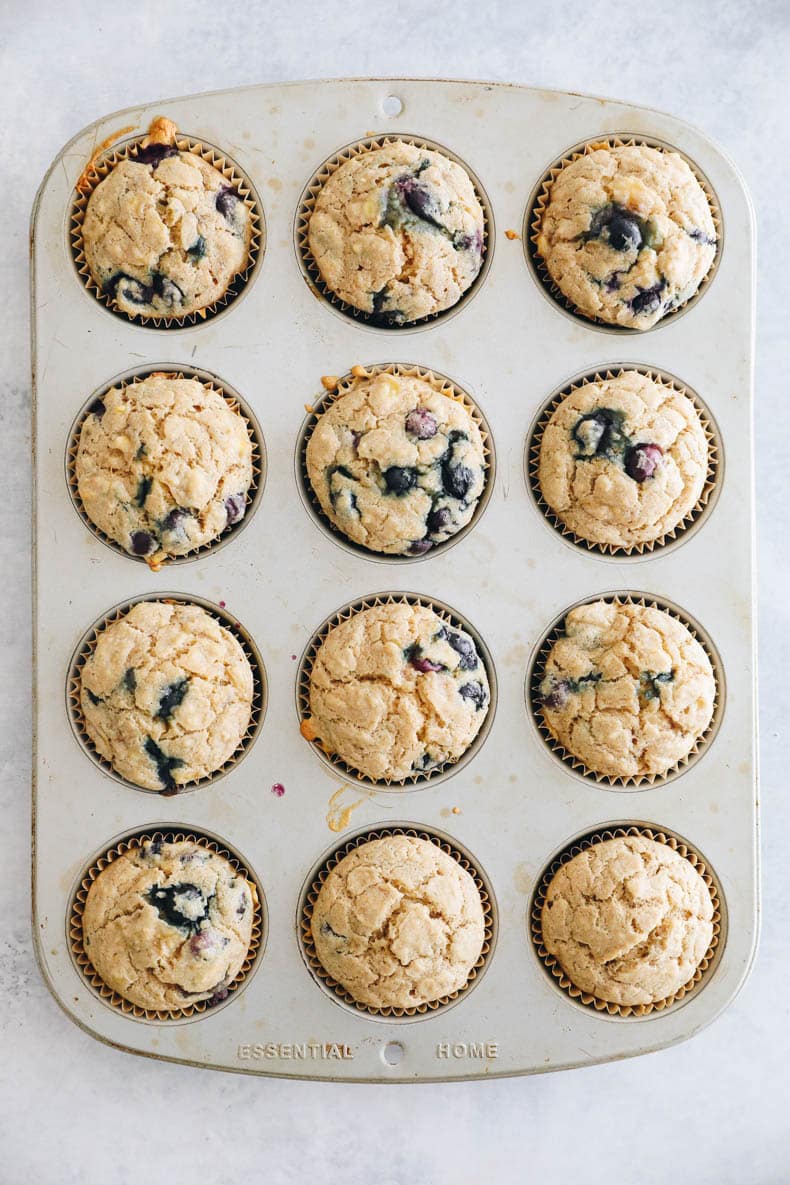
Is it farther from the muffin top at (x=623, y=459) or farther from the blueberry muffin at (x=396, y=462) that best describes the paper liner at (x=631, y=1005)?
the blueberry muffin at (x=396, y=462)

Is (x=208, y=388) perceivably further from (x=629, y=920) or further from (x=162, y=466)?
(x=629, y=920)

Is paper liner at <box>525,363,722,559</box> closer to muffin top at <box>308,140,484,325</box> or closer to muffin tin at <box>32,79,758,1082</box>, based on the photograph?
muffin tin at <box>32,79,758,1082</box>

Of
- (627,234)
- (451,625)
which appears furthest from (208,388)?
(627,234)

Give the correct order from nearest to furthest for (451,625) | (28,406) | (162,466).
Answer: (162,466) < (451,625) < (28,406)

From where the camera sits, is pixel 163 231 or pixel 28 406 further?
pixel 28 406

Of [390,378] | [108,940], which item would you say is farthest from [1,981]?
[390,378]

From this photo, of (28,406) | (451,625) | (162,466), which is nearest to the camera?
(162,466)

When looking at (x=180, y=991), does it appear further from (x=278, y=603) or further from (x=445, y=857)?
(x=278, y=603)
